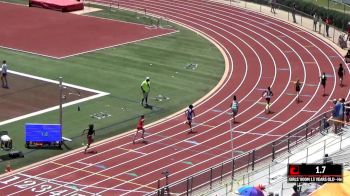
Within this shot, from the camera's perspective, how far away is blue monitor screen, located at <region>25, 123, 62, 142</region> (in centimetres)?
3762

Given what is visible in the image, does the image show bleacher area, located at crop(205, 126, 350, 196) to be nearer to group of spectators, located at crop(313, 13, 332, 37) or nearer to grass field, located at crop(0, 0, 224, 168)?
grass field, located at crop(0, 0, 224, 168)

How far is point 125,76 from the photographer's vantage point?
49594 mm

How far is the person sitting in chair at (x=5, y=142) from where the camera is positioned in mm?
36844

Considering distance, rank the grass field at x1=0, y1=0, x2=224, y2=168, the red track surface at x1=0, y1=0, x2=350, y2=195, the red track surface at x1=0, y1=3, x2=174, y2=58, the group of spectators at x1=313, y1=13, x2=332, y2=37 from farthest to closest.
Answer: the group of spectators at x1=313, y1=13, x2=332, y2=37, the red track surface at x1=0, y1=3, x2=174, y2=58, the grass field at x1=0, y1=0, x2=224, y2=168, the red track surface at x1=0, y1=0, x2=350, y2=195

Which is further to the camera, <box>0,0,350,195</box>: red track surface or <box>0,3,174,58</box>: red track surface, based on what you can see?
<box>0,3,174,58</box>: red track surface

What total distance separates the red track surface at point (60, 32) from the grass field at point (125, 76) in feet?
4.58

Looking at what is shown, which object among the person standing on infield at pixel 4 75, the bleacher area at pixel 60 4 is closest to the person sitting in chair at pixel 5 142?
the person standing on infield at pixel 4 75

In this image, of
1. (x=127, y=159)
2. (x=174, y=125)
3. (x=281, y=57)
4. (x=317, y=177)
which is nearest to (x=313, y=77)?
(x=281, y=57)

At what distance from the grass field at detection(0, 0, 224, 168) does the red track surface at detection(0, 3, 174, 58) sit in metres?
1.40
